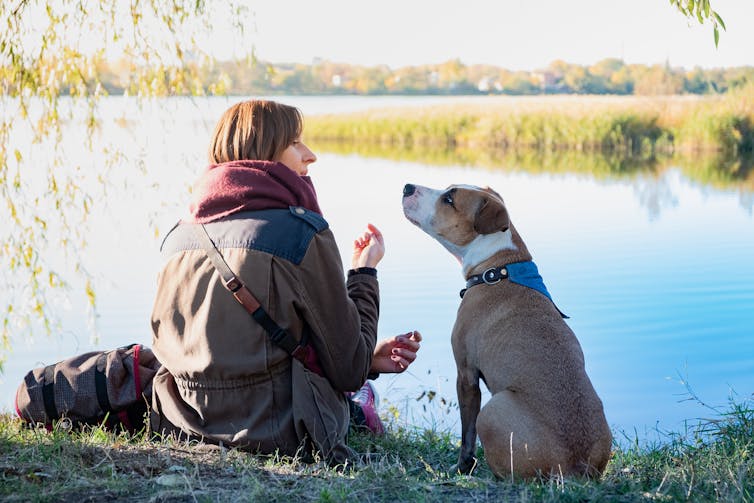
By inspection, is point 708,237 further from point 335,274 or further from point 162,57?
point 335,274

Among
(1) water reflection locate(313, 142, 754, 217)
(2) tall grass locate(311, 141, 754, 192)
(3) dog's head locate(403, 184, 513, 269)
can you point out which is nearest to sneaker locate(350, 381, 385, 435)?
(3) dog's head locate(403, 184, 513, 269)

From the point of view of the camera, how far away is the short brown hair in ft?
14.2

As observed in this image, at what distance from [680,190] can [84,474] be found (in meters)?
20.5

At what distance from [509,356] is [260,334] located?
1123 millimetres

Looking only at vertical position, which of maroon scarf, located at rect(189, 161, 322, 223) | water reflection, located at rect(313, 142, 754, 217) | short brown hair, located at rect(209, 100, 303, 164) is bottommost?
water reflection, located at rect(313, 142, 754, 217)

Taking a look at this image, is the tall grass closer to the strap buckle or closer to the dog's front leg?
the dog's front leg

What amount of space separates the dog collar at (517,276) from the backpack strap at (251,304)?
39.5 inches

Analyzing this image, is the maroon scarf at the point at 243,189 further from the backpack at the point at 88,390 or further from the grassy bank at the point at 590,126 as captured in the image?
the grassy bank at the point at 590,126

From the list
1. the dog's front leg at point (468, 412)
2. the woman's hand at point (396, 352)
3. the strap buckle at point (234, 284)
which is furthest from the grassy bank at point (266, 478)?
the strap buckle at point (234, 284)

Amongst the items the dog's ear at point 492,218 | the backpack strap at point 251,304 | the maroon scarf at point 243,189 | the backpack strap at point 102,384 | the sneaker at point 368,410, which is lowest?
the sneaker at point 368,410

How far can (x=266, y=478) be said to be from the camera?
378 cm

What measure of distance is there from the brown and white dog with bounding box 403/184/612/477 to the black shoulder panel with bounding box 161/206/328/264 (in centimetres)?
95

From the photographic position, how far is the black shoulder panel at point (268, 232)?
4.00 m

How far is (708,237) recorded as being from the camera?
16.5 m
